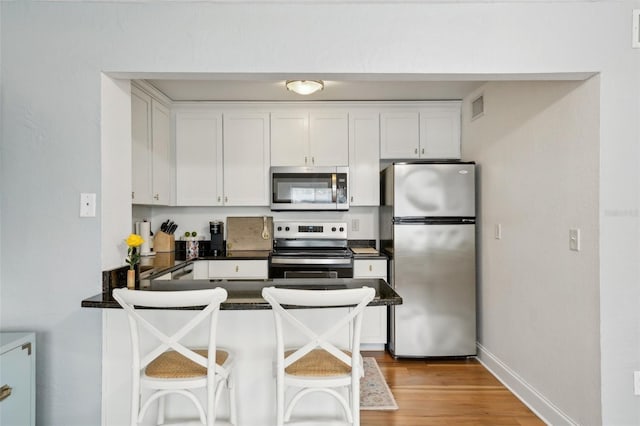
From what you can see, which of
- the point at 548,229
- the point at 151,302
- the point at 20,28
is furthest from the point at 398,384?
the point at 20,28

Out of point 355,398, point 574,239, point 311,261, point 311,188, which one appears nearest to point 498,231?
point 574,239

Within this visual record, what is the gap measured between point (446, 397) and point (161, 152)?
3.19 m

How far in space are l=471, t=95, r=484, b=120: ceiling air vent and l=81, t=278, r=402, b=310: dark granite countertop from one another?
6.77 ft

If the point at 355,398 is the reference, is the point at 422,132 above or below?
above

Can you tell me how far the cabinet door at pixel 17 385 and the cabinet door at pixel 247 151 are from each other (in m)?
2.25

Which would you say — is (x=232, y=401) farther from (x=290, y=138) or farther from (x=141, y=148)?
(x=290, y=138)

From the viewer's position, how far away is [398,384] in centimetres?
295

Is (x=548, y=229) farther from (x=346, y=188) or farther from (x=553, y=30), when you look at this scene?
(x=346, y=188)

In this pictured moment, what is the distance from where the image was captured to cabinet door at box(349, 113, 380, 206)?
3.84 meters

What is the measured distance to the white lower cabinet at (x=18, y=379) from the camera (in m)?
1.70

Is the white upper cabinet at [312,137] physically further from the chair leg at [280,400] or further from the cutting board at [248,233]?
the chair leg at [280,400]

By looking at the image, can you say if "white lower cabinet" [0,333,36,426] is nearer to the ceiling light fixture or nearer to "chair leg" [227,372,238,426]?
"chair leg" [227,372,238,426]

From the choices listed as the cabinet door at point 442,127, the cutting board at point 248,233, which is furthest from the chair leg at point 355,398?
the cabinet door at point 442,127

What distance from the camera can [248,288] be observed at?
81.3 inches
